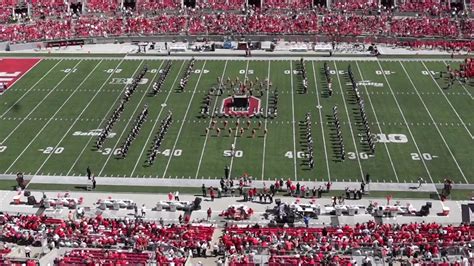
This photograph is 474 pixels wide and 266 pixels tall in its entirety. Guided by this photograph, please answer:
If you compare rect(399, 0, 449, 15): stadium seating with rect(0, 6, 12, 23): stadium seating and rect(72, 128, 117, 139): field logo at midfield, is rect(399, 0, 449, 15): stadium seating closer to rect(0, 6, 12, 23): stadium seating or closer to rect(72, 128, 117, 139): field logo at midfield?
rect(72, 128, 117, 139): field logo at midfield

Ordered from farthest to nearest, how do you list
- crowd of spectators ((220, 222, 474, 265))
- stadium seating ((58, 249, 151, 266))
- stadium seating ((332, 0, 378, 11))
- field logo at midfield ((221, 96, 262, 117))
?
stadium seating ((332, 0, 378, 11))
field logo at midfield ((221, 96, 262, 117))
crowd of spectators ((220, 222, 474, 265))
stadium seating ((58, 249, 151, 266))

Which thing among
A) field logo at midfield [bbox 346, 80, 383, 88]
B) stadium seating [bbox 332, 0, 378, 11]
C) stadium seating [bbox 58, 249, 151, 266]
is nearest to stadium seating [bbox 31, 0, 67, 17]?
stadium seating [bbox 332, 0, 378, 11]

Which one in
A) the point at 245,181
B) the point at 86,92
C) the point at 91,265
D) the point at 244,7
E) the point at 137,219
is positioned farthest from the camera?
the point at 244,7

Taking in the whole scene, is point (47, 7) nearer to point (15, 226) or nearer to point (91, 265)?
point (15, 226)

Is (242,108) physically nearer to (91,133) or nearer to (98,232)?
(91,133)

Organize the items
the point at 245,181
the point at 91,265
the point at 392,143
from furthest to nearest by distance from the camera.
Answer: the point at 392,143 < the point at 245,181 < the point at 91,265

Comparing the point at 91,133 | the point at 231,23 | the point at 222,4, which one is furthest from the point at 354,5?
the point at 91,133

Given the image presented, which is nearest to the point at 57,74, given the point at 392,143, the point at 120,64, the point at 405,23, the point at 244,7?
the point at 120,64
